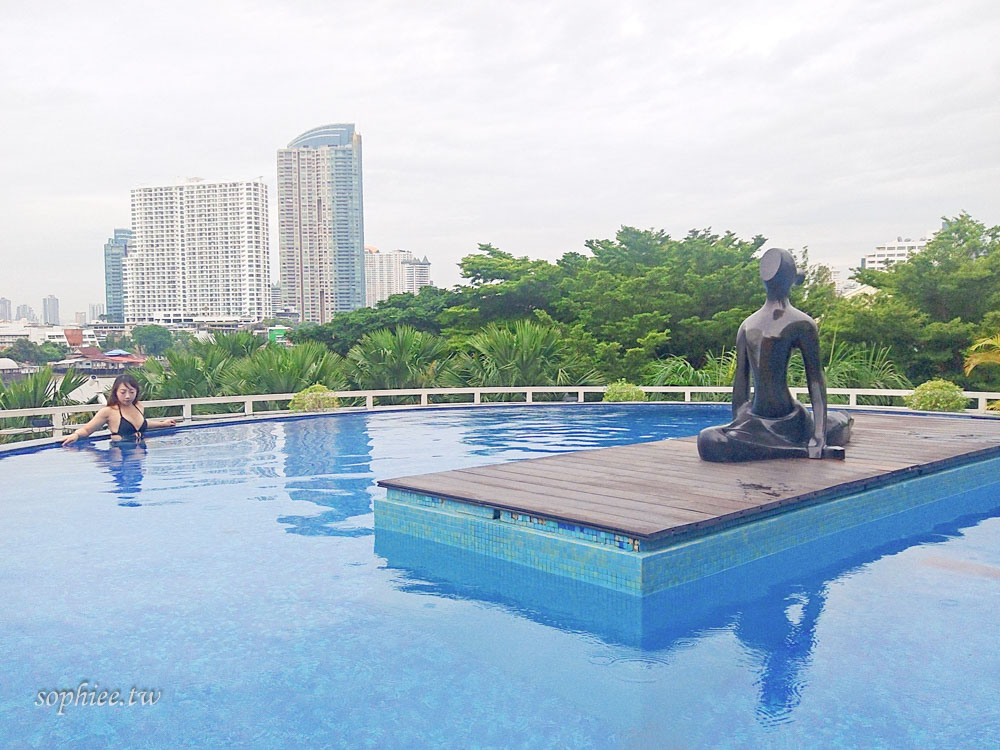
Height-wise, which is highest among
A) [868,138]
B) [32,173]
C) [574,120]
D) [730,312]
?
[32,173]

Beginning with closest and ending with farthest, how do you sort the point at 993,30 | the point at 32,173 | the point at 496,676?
1. the point at 496,676
2. the point at 993,30
3. the point at 32,173

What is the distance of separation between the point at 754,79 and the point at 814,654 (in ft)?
78.9

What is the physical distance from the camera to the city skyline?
23.4m

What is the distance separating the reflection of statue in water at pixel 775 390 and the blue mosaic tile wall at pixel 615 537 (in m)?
1.17

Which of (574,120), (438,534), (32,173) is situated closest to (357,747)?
(438,534)

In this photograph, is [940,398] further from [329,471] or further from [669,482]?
[329,471]

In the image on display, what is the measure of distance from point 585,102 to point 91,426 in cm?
2294

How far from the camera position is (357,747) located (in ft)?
13.1

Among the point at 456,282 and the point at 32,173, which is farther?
the point at 32,173

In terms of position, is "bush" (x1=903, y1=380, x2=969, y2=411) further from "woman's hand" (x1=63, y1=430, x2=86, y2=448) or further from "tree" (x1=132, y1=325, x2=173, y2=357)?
"tree" (x1=132, y1=325, x2=173, y2=357)

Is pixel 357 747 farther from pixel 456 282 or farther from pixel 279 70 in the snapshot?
pixel 279 70

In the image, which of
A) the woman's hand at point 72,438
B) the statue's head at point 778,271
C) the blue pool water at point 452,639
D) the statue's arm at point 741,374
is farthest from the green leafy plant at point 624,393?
the woman's hand at point 72,438

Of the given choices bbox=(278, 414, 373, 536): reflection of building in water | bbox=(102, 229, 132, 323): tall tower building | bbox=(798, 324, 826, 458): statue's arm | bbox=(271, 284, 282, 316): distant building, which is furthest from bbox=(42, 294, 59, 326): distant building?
bbox=(798, 324, 826, 458): statue's arm

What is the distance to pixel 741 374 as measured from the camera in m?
9.61
